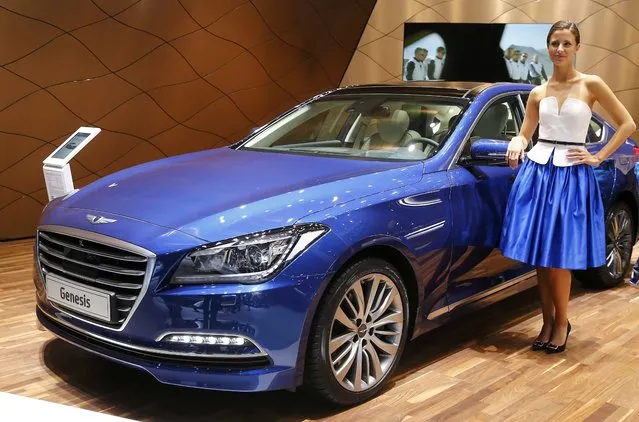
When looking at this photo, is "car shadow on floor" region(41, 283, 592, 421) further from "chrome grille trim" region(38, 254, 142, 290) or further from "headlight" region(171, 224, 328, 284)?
"headlight" region(171, 224, 328, 284)

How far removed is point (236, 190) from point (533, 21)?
21.1 feet

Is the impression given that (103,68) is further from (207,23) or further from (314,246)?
(314,246)

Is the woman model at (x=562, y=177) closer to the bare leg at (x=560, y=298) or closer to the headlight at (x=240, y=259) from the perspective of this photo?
the bare leg at (x=560, y=298)

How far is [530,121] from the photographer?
3180mm

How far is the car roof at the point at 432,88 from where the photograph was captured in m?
3.25

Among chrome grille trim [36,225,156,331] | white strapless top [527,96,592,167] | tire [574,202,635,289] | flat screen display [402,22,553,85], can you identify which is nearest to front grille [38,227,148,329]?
chrome grille trim [36,225,156,331]

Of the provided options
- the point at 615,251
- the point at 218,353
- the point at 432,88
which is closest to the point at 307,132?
the point at 432,88

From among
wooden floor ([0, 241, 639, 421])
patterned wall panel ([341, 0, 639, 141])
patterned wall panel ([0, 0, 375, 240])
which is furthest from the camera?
patterned wall panel ([341, 0, 639, 141])

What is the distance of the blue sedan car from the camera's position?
2.17 meters

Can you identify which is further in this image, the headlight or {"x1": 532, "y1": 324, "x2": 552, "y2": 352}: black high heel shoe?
{"x1": 532, "y1": 324, "x2": 552, "y2": 352}: black high heel shoe

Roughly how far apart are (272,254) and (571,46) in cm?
166

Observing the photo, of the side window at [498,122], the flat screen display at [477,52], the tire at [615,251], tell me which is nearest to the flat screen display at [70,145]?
the side window at [498,122]

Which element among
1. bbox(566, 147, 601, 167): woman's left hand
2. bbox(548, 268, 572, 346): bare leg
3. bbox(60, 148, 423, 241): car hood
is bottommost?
bbox(548, 268, 572, 346): bare leg

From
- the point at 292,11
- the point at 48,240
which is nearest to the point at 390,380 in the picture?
the point at 48,240
